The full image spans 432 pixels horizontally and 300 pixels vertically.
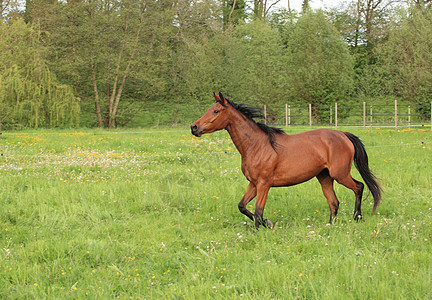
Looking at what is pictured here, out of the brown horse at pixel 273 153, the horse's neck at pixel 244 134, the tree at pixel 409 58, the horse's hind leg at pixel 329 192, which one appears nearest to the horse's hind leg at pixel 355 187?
the brown horse at pixel 273 153

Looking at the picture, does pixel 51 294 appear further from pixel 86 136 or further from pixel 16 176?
pixel 86 136


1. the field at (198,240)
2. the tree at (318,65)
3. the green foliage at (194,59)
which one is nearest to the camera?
the field at (198,240)

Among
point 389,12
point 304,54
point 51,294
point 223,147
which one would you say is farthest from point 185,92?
point 51,294

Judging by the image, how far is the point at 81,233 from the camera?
5.84m

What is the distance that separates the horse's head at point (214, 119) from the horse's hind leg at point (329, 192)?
1.79 metres

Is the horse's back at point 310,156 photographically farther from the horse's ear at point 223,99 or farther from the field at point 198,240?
the horse's ear at point 223,99

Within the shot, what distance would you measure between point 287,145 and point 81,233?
330cm

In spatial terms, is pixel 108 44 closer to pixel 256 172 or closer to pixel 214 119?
pixel 214 119

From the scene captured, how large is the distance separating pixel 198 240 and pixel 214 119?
176 centimetres

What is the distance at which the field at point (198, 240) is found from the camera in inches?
156

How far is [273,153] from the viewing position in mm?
5965

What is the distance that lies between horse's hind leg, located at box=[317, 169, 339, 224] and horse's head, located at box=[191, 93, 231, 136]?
179 centimetres

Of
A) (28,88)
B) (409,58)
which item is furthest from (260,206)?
(409,58)

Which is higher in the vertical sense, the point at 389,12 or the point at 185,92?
the point at 389,12
